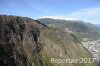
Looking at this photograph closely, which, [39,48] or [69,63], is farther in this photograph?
[69,63]

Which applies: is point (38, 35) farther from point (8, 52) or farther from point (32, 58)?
point (8, 52)

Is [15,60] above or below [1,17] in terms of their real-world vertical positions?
below

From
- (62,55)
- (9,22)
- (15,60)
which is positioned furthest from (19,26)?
(62,55)

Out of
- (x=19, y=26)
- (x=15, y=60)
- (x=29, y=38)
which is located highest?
(x=19, y=26)

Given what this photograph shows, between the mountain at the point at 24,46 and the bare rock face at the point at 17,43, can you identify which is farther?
the mountain at the point at 24,46

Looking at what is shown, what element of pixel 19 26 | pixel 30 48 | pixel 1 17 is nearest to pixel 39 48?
pixel 30 48

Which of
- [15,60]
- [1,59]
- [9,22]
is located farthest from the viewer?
[9,22]

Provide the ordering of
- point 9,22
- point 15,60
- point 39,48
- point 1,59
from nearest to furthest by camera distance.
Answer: point 1,59 → point 15,60 → point 9,22 → point 39,48

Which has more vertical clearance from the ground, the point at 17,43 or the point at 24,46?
the point at 17,43

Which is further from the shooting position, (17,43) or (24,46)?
(24,46)

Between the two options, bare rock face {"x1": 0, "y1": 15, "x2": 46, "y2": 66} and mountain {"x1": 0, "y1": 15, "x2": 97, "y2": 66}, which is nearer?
bare rock face {"x1": 0, "y1": 15, "x2": 46, "y2": 66}
